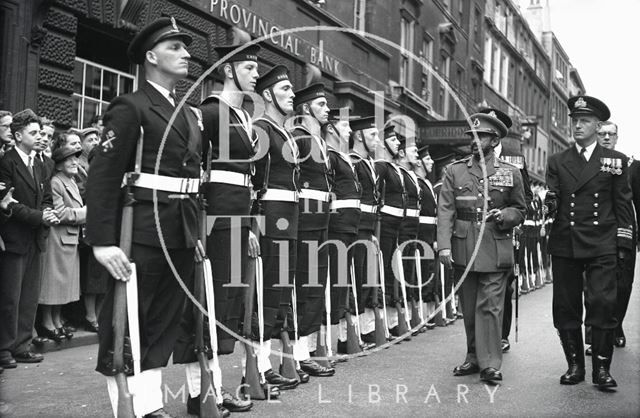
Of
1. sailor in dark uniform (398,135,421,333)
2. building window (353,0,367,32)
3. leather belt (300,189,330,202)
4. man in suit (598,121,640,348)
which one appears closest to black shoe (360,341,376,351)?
sailor in dark uniform (398,135,421,333)

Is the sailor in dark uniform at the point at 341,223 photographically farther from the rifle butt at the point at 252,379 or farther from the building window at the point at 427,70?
the building window at the point at 427,70

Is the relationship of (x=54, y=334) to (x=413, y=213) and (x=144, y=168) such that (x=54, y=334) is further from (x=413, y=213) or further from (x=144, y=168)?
A: (x=413, y=213)

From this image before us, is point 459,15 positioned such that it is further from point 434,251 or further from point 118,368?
point 118,368

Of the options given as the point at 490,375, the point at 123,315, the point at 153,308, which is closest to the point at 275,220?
the point at 153,308

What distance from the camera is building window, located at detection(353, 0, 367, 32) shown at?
1842 centimetres

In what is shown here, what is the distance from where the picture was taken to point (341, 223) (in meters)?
7.12

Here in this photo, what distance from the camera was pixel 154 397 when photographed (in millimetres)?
4219

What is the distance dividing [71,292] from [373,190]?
3.05m

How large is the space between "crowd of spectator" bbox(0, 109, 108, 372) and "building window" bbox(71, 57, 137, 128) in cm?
155

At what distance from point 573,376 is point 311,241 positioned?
2289 mm

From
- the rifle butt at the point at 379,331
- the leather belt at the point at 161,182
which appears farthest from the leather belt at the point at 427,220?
the leather belt at the point at 161,182

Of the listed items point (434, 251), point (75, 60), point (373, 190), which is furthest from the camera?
point (434, 251)

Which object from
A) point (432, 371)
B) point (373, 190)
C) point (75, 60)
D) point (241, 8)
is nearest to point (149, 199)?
point (432, 371)

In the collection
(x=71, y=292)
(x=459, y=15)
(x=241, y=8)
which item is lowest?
(x=71, y=292)
